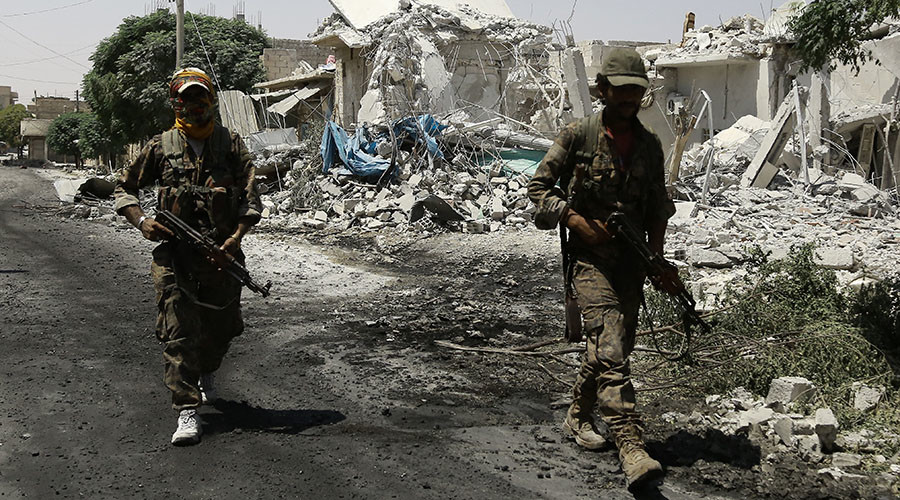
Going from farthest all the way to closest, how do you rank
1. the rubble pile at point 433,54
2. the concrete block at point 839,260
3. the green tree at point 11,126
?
1. the green tree at point 11,126
2. the rubble pile at point 433,54
3. the concrete block at point 839,260

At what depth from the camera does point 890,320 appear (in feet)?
19.1

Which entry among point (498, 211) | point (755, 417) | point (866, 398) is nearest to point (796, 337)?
point (866, 398)

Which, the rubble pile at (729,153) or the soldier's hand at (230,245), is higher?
the rubble pile at (729,153)

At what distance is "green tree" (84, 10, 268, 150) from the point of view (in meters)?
33.9

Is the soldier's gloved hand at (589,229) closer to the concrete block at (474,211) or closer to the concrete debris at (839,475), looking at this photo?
the concrete debris at (839,475)

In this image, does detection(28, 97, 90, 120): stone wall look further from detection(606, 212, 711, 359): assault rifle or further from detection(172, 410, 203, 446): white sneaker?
detection(606, 212, 711, 359): assault rifle

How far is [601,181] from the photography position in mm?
3896

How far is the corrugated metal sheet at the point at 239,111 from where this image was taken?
24.8 meters

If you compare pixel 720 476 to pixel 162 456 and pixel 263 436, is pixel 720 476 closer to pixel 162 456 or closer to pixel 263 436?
pixel 263 436

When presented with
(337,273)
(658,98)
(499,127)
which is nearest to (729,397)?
(337,273)

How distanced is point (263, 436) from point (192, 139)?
4.88 ft

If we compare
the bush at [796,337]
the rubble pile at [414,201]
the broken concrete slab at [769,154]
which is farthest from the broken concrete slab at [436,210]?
the bush at [796,337]

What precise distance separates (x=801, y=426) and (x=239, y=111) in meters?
22.9

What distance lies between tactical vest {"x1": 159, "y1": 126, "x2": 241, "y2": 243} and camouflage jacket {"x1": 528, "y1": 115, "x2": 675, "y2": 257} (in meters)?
1.53
